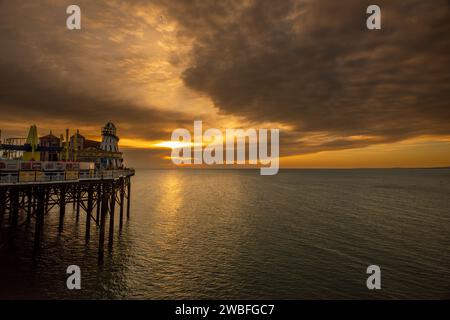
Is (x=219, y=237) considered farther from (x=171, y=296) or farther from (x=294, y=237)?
(x=171, y=296)

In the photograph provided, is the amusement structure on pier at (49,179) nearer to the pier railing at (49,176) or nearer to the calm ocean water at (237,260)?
the pier railing at (49,176)

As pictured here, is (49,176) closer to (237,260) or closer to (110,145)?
(237,260)

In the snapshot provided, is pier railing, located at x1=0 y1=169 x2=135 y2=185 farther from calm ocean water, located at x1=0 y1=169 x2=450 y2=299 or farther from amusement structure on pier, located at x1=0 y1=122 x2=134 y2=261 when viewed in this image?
calm ocean water, located at x1=0 y1=169 x2=450 y2=299

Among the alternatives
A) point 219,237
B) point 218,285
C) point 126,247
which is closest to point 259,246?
point 219,237

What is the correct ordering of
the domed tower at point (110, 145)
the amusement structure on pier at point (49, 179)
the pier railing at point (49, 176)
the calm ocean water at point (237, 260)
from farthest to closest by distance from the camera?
the domed tower at point (110, 145) < the amusement structure on pier at point (49, 179) < the calm ocean water at point (237, 260) < the pier railing at point (49, 176)

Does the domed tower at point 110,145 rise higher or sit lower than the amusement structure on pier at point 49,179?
higher

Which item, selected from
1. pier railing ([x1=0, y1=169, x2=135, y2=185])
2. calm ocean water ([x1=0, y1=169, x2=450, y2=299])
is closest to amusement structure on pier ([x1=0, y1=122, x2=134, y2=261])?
pier railing ([x1=0, y1=169, x2=135, y2=185])

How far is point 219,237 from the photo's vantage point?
108 feet

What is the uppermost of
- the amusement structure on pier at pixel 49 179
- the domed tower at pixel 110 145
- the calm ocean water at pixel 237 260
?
the domed tower at pixel 110 145

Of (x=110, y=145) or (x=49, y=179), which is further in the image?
(x=110, y=145)

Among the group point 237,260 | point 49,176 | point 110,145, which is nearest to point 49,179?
point 49,176

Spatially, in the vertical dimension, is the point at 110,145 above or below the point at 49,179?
above

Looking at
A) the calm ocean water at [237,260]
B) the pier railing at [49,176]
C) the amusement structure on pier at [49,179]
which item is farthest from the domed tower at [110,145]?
the pier railing at [49,176]
